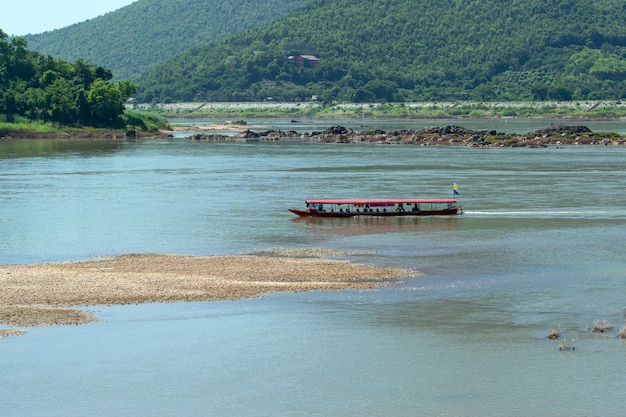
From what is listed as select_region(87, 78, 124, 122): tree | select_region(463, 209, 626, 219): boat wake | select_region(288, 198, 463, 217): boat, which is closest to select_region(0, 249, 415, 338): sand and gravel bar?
select_region(288, 198, 463, 217): boat

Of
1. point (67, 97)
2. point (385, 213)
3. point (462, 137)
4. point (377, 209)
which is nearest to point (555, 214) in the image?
point (385, 213)

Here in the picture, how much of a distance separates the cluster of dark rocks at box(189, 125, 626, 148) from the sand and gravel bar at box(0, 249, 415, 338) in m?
104

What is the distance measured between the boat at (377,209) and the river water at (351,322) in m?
0.95

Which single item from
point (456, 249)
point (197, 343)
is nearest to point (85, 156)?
point (456, 249)

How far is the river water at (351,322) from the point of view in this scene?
31031 mm

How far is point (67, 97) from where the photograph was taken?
180m

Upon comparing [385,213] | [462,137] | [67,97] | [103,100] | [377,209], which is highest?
[67,97]

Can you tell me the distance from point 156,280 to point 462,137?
120475 millimetres

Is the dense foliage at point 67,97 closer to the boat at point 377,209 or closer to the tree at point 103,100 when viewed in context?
the tree at point 103,100

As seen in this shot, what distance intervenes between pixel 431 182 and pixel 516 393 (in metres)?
62.8

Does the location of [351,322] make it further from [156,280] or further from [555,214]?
[555,214]

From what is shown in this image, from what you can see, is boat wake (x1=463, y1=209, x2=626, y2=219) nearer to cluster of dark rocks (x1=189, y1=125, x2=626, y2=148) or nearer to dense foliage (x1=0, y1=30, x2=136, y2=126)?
cluster of dark rocks (x1=189, y1=125, x2=626, y2=148)

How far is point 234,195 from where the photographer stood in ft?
281

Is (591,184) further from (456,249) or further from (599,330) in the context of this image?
(599,330)
